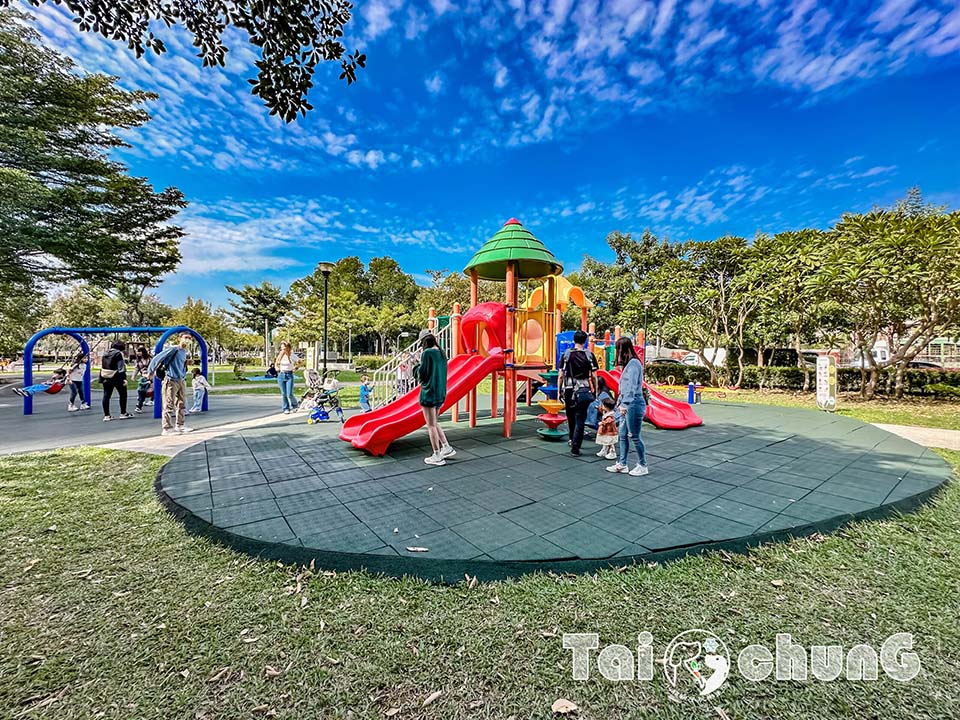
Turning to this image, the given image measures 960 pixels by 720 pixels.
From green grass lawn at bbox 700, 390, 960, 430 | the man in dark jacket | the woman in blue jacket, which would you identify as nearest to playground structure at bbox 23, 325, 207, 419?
the man in dark jacket

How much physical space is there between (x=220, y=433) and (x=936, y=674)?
9.38 meters

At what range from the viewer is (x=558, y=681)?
1960 mm

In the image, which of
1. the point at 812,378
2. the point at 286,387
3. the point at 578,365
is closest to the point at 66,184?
the point at 286,387

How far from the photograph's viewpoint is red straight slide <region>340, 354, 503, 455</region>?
5773 mm

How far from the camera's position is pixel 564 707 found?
1.80 meters

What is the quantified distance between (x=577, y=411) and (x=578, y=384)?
394 mm

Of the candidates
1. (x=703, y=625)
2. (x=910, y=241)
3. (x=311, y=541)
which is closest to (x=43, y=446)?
(x=311, y=541)

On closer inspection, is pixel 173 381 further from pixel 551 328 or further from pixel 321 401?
pixel 551 328

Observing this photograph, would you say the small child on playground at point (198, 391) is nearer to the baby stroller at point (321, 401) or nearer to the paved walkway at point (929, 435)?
the baby stroller at point (321, 401)

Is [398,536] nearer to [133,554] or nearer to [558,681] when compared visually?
[558,681]

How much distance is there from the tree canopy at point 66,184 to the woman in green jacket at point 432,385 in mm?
16964

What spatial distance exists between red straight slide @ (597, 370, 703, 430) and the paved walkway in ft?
12.7

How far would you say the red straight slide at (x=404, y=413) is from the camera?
577cm

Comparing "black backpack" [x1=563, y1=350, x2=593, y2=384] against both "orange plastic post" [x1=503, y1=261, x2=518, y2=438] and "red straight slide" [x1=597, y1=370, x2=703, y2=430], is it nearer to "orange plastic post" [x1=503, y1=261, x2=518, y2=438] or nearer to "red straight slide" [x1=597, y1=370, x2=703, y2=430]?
"orange plastic post" [x1=503, y1=261, x2=518, y2=438]
